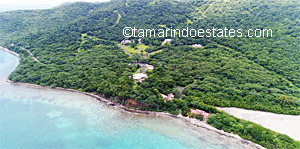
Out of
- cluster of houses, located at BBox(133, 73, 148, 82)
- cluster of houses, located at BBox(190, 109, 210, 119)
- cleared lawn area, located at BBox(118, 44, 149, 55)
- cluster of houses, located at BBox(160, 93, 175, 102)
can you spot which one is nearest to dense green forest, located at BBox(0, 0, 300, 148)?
cluster of houses, located at BBox(190, 109, 210, 119)

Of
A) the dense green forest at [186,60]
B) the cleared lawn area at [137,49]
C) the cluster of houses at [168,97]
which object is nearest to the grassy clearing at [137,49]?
the cleared lawn area at [137,49]

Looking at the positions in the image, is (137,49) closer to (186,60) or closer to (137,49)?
(137,49)

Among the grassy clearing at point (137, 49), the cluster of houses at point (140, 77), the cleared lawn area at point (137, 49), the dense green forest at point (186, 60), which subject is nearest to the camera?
the dense green forest at point (186, 60)

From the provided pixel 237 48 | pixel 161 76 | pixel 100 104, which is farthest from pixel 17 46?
pixel 237 48

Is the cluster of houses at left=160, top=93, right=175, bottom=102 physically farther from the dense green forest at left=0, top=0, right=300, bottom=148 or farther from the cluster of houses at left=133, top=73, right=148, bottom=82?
the cluster of houses at left=133, top=73, right=148, bottom=82

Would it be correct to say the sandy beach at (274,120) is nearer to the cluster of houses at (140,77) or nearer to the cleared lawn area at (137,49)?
the cluster of houses at (140,77)

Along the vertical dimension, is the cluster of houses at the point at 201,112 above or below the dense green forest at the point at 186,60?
below

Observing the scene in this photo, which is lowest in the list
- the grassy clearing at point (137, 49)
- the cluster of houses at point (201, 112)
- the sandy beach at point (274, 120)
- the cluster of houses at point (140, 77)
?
the sandy beach at point (274, 120)
